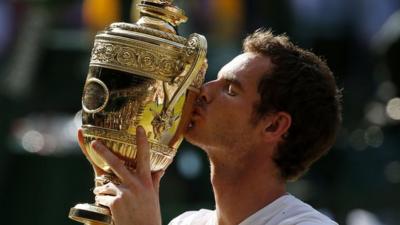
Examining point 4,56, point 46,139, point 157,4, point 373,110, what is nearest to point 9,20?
point 4,56

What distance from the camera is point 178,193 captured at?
399 inches

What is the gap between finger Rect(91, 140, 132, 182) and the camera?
155 inches

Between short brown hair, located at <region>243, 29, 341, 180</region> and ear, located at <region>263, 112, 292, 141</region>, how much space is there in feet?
0.06

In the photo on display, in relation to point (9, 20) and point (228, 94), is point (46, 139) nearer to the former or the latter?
point (9, 20)

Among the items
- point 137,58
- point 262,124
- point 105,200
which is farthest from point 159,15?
point 105,200

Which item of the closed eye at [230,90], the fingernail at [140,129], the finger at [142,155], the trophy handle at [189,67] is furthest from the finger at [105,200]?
the closed eye at [230,90]

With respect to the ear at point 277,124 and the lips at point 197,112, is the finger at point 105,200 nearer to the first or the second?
the lips at point 197,112

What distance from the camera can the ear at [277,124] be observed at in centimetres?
424

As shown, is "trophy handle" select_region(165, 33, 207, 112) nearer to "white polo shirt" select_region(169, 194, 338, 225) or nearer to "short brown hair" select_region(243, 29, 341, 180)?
"short brown hair" select_region(243, 29, 341, 180)

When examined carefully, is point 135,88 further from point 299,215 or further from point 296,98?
point 299,215

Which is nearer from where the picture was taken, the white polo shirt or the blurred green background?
the white polo shirt

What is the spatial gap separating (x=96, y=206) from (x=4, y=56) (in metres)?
7.62

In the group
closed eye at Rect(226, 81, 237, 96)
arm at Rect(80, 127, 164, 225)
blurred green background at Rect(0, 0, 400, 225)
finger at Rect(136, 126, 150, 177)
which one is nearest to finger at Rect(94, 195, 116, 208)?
arm at Rect(80, 127, 164, 225)

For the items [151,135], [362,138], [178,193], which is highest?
[151,135]
